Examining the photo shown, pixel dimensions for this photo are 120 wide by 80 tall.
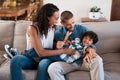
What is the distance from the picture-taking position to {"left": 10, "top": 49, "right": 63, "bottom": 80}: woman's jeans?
225 cm

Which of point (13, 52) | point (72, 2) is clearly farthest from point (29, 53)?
point (72, 2)

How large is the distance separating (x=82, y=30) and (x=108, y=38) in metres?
0.43

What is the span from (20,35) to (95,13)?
1804mm

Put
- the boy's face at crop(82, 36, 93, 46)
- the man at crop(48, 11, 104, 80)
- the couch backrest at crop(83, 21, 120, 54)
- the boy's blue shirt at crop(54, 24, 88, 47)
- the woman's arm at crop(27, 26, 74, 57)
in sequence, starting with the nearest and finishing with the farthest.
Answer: the man at crop(48, 11, 104, 80) < the woman's arm at crop(27, 26, 74, 57) < the boy's face at crop(82, 36, 93, 46) < the boy's blue shirt at crop(54, 24, 88, 47) < the couch backrest at crop(83, 21, 120, 54)

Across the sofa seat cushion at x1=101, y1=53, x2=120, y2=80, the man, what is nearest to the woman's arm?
the man

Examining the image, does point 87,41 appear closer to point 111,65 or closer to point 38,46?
point 111,65

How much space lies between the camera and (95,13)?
14.0 feet

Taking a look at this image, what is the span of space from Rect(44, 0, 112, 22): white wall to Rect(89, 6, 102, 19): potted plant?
0.57 ft

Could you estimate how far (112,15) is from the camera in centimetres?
457

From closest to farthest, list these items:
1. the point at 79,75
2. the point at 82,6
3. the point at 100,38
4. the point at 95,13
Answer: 1. the point at 79,75
2. the point at 100,38
3. the point at 95,13
4. the point at 82,6

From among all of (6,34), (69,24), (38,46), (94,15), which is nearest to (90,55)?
(69,24)

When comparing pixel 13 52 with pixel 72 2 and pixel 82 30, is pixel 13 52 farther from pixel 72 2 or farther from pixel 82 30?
pixel 72 2

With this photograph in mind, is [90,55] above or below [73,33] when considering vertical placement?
below

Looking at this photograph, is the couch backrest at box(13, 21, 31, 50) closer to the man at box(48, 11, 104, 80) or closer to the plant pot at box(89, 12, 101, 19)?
the man at box(48, 11, 104, 80)
